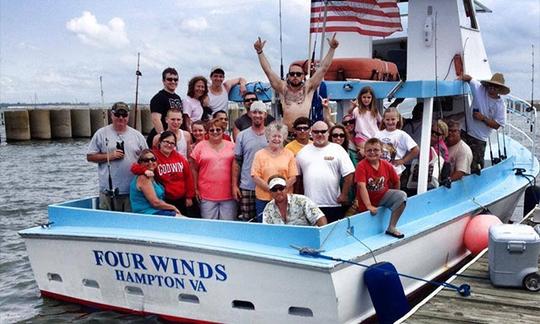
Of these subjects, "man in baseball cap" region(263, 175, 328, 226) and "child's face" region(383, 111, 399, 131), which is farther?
"child's face" region(383, 111, 399, 131)

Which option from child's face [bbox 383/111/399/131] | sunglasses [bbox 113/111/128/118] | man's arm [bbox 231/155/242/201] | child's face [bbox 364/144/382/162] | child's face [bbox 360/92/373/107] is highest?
child's face [bbox 360/92/373/107]

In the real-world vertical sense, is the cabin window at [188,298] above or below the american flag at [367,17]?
below

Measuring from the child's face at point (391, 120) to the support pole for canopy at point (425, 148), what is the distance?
0.68 meters

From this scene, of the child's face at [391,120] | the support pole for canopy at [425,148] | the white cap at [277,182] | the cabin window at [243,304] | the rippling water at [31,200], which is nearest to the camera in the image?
the white cap at [277,182]

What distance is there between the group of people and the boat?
300 mm

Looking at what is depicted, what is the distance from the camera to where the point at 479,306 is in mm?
→ 6266

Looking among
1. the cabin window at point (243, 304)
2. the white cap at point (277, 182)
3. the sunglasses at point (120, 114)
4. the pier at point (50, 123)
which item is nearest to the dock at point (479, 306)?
the cabin window at point (243, 304)

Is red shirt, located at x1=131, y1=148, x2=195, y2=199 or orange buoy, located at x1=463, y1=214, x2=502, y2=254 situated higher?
red shirt, located at x1=131, y1=148, x2=195, y2=199

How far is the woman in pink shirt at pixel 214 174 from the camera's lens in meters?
6.73

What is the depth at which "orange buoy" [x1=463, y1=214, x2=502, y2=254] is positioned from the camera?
324 inches

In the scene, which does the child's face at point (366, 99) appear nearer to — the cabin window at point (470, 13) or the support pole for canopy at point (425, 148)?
the support pole for canopy at point (425, 148)

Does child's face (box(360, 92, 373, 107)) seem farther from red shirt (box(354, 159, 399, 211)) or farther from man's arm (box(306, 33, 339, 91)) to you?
red shirt (box(354, 159, 399, 211))

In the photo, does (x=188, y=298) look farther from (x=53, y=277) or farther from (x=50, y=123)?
(x=50, y=123)

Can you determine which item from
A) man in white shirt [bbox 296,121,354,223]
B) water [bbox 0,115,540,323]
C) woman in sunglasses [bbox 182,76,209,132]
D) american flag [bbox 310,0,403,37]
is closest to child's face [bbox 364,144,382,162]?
man in white shirt [bbox 296,121,354,223]
